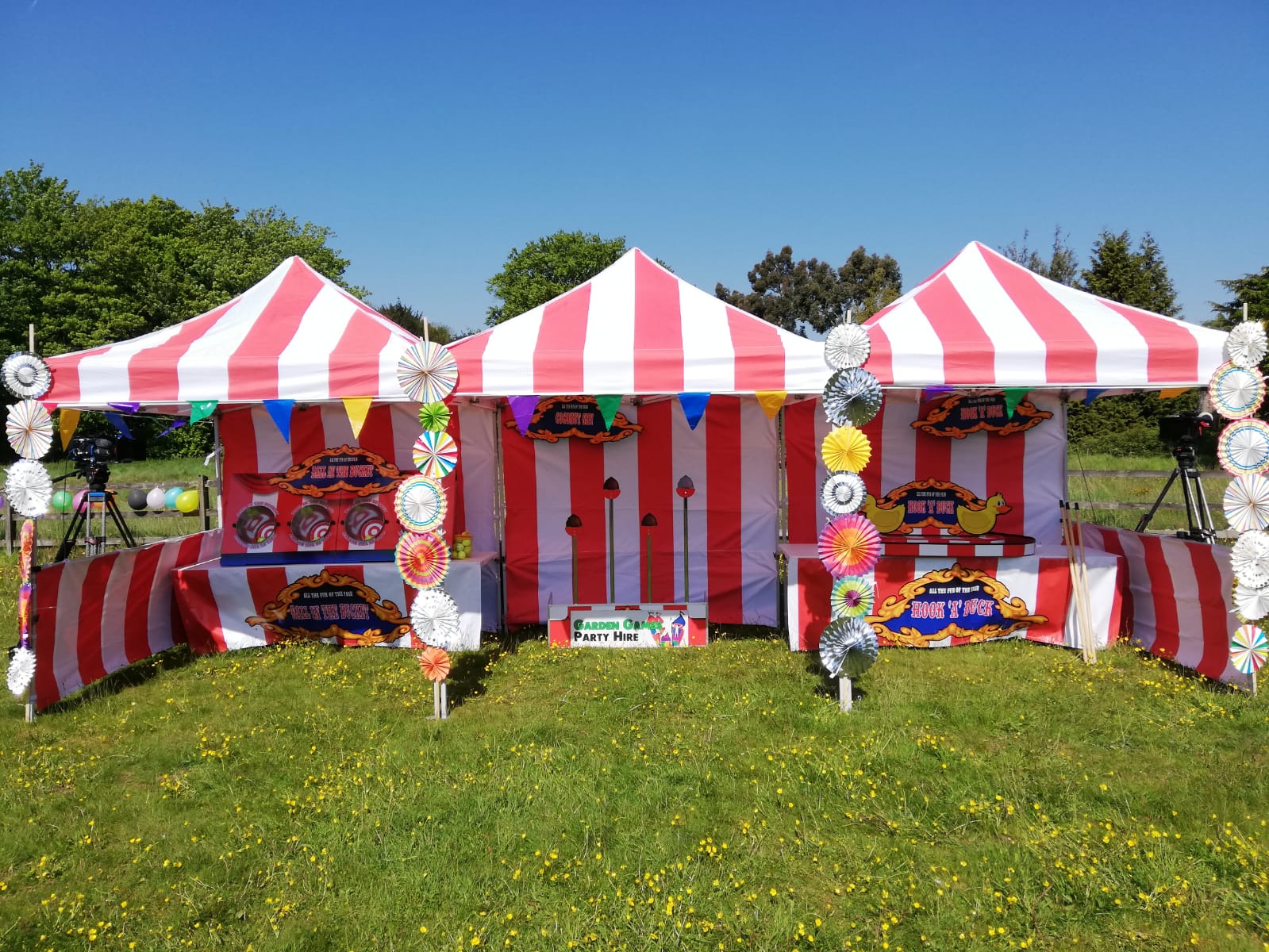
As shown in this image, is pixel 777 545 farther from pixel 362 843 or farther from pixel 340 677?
pixel 362 843

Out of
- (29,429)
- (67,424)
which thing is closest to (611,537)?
(67,424)

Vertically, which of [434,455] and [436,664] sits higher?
[434,455]

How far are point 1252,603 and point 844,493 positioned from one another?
7.11ft

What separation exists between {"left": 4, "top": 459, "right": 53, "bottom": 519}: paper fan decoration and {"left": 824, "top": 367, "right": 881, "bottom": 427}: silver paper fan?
428cm


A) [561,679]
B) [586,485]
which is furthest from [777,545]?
[561,679]

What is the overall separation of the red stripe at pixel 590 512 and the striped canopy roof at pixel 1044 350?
2.29 meters

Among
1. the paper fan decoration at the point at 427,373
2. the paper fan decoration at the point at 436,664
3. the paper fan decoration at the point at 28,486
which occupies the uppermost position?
the paper fan decoration at the point at 427,373

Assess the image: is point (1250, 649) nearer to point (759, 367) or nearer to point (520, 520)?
point (759, 367)

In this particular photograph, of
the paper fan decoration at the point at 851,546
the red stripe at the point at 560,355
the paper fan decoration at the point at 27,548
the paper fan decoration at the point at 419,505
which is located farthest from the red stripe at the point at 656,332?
the paper fan decoration at the point at 27,548

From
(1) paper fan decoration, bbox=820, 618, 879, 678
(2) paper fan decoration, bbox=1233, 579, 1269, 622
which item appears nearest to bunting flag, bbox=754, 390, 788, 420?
(1) paper fan decoration, bbox=820, 618, 879, 678

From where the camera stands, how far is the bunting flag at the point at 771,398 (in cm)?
420

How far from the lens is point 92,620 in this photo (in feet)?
14.6

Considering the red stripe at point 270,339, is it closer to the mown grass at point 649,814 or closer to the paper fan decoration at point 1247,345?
the mown grass at point 649,814

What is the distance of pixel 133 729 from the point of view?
3.85 m
